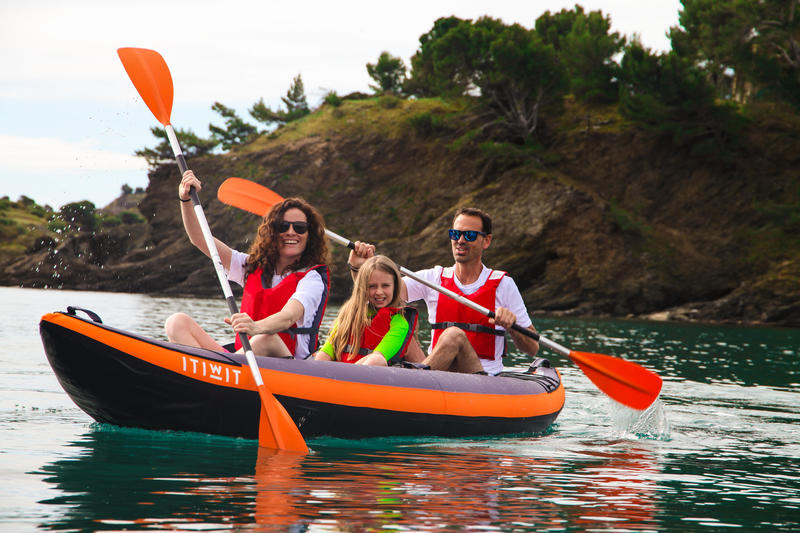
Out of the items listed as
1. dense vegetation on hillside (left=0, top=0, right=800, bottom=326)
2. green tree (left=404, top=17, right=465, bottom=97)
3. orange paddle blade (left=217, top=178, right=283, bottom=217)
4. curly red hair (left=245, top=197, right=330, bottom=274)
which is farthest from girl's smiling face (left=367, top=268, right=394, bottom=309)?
green tree (left=404, top=17, right=465, bottom=97)

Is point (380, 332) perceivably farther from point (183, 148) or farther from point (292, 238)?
point (183, 148)

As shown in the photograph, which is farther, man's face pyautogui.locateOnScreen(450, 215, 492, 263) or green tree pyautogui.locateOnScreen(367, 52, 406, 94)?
green tree pyautogui.locateOnScreen(367, 52, 406, 94)

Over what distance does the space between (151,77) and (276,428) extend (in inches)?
129

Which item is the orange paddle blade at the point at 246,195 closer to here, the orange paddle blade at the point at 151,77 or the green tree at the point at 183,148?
the orange paddle blade at the point at 151,77

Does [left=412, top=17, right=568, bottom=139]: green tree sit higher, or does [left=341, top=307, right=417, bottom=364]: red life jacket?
[left=412, top=17, right=568, bottom=139]: green tree

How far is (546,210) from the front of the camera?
29.2 m

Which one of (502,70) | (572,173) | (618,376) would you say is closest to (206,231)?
(618,376)

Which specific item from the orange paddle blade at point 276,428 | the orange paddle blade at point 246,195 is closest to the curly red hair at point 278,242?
the orange paddle blade at point 276,428

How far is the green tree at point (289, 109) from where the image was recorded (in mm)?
47656

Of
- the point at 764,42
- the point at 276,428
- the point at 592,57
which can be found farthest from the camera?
the point at 592,57

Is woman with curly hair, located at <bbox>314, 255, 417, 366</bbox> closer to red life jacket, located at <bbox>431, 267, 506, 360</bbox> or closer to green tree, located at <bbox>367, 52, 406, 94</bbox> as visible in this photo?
red life jacket, located at <bbox>431, 267, 506, 360</bbox>

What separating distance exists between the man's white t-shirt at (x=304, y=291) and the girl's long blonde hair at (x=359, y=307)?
449mm

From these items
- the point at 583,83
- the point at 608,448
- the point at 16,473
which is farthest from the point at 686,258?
the point at 16,473

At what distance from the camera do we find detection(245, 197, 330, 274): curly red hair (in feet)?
16.5
